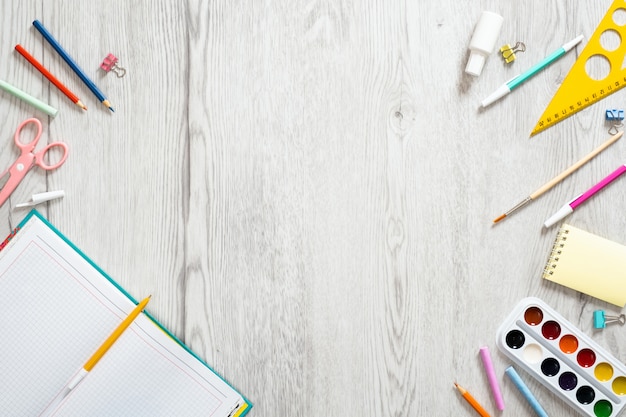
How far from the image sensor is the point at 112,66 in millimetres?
918

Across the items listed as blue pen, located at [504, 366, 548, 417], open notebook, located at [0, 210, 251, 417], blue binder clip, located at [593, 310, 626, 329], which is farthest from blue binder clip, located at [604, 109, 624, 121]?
open notebook, located at [0, 210, 251, 417]

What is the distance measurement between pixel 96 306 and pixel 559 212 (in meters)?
0.69

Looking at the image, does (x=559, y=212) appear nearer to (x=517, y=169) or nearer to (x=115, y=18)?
(x=517, y=169)

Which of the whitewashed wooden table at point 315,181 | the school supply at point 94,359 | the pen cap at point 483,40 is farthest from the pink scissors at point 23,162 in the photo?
the pen cap at point 483,40

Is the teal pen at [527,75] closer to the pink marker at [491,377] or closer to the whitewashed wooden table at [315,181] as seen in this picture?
the whitewashed wooden table at [315,181]

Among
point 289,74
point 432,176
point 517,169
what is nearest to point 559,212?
point 517,169

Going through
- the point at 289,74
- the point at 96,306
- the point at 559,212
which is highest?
the point at 559,212

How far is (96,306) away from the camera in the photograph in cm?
91

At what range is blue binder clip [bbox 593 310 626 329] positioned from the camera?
919 millimetres

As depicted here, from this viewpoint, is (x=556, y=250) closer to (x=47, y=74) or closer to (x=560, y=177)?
(x=560, y=177)

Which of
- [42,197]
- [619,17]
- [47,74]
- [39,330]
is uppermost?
[619,17]

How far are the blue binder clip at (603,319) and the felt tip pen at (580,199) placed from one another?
5.8 inches

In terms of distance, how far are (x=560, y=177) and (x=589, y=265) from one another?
0.13 metres

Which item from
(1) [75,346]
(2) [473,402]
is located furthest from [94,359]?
(2) [473,402]
